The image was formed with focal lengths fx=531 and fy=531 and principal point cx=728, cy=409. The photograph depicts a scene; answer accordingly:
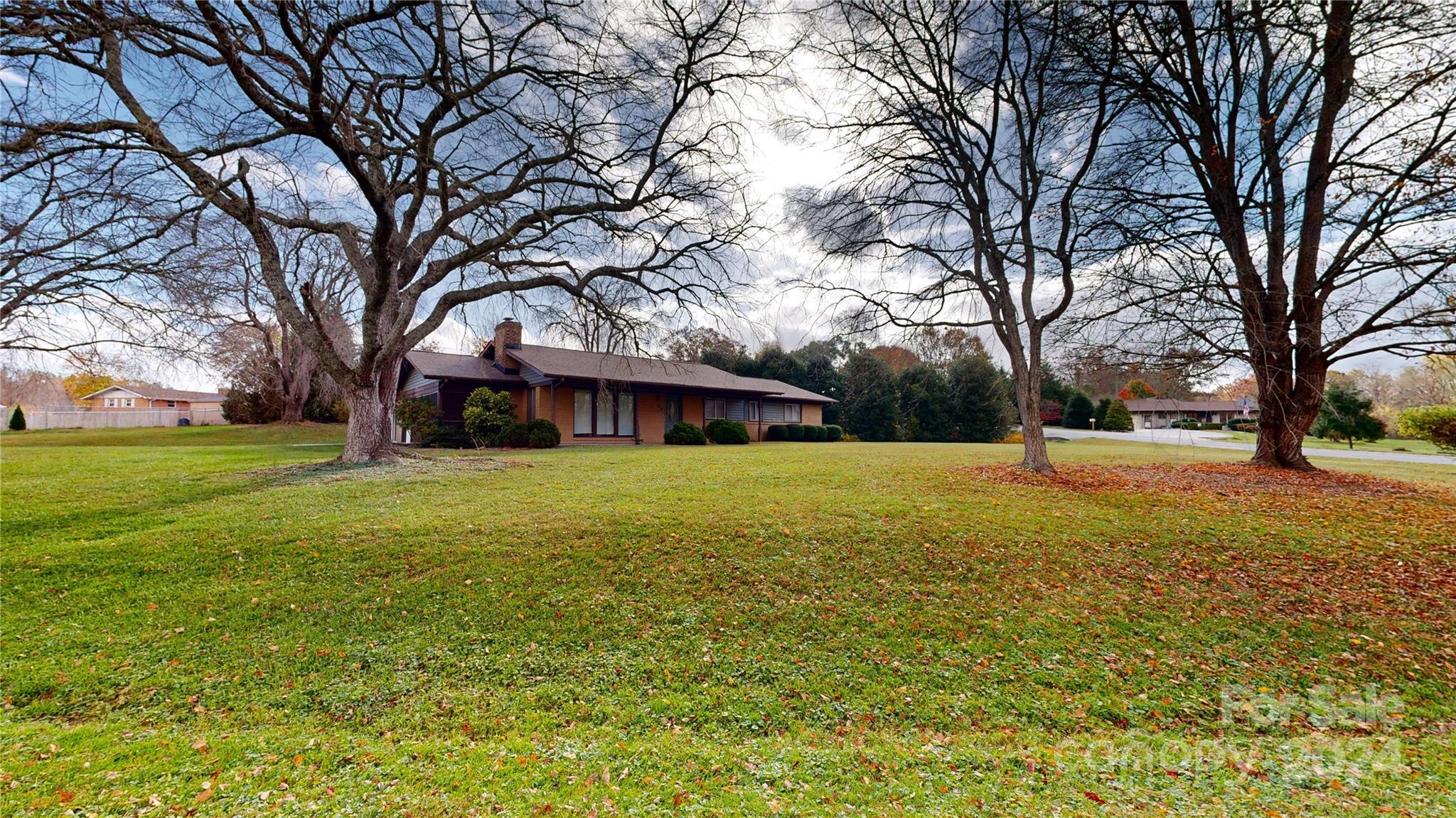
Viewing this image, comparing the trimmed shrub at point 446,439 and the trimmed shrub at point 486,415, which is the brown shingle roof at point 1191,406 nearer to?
the trimmed shrub at point 486,415

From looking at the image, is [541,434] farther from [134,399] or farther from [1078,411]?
[134,399]

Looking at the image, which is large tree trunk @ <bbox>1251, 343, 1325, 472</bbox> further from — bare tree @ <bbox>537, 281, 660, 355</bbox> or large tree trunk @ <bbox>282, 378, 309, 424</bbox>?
large tree trunk @ <bbox>282, 378, 309, 424</bbox>

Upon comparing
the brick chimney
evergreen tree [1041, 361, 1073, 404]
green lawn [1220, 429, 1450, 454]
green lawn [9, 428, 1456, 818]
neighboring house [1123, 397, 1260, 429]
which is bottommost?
green lawn [9, 428, 1456, 818]

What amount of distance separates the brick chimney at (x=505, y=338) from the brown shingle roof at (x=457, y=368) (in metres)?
0.55

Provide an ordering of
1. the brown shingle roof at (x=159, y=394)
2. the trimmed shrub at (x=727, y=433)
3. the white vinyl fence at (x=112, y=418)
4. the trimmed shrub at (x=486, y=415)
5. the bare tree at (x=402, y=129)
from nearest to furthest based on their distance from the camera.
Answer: the bare tree at (x=402, y=129) → the trimmed shrub at (x=486, y=415) → the trimmed shrub at (x=727, y=433) → the white vinyl fence at (x=112, y=418) → the brown shingle roof at (x=159, y=394)

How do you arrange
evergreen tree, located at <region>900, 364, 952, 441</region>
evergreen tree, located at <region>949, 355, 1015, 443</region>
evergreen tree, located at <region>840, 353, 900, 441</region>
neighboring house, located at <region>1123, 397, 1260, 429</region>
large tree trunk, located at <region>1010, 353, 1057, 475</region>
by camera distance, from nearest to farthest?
large tree trunk, located at <region>1010, 353, 1057, 475</region> → evergreen tree, located at <region>840, 353, 900, 441</region> → evergreen tree, located at <region>949, 355, 1015, 443</region> → evergreen tree, located at <region>900, 364, 952, 441</region> → neighboring house, located at <region>1123, 397, 1260, 429</region>

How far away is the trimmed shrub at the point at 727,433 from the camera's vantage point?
20906 mm

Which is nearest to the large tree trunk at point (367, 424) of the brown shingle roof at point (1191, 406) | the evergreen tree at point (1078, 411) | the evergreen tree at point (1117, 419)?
the evergreen tree at point (1117, 419)

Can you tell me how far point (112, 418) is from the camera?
110 feet

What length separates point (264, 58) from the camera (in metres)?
6.36

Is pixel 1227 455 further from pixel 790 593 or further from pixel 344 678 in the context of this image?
pixel 344 678

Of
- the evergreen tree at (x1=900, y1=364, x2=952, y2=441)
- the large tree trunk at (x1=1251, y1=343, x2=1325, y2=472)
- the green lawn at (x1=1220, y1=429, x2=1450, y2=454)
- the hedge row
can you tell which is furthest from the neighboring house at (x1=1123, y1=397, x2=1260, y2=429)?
the large tree trunk at (x1=1251, y1=343, x2=1325, y2=472)

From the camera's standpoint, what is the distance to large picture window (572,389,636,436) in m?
19.9

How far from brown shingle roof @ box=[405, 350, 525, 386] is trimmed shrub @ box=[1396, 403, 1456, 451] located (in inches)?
1188
